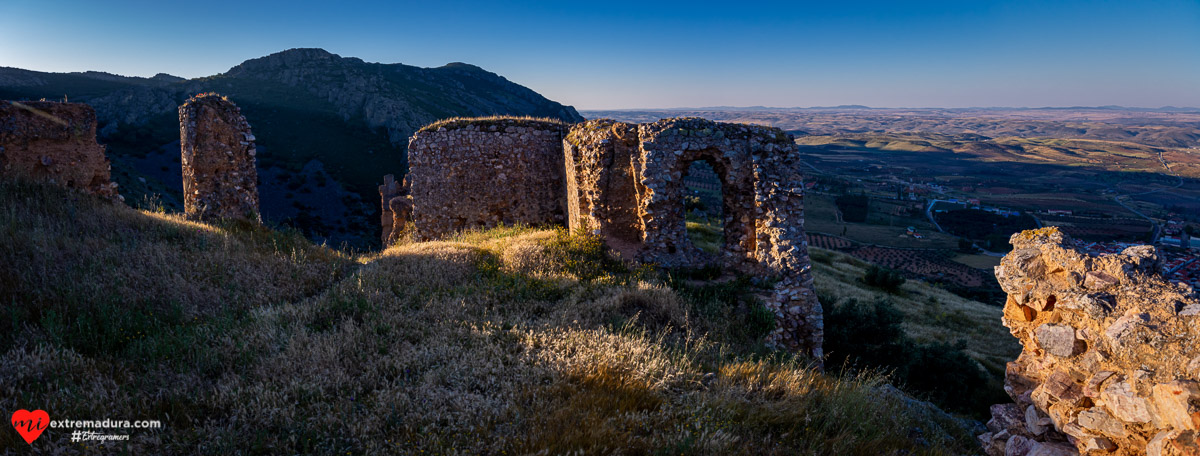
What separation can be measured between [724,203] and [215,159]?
10924 millimetres

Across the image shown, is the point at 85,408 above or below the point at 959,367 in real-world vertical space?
above

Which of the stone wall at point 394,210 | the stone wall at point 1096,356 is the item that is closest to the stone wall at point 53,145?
the stone wall at point 394,210

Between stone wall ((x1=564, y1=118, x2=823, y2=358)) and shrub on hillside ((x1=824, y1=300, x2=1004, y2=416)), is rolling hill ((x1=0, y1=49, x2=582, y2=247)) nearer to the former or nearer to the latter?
stone wall ((x1=564, y1=118, x2=823, y2=358))

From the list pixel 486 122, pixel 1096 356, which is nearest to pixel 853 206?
pixel 486 122

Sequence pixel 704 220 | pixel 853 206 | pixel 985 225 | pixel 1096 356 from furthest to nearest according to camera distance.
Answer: pixel 853 206
pixel 985 225
pixel 704 220
pixel 1096 356

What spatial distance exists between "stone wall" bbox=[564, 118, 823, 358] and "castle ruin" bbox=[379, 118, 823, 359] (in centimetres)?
2

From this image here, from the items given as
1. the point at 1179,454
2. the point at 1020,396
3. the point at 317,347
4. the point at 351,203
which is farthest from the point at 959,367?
the point at 351,203

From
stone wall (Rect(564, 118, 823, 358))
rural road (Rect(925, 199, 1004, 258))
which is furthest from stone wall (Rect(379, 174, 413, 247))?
rural road (Rect(925, 199, 1004, 258))

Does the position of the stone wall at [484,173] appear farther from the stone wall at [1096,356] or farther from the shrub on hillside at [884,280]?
the shrub on hillside at [884,280]

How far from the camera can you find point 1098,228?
66.9 meters

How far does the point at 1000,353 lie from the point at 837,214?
72.7 meters

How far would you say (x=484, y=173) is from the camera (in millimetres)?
12445

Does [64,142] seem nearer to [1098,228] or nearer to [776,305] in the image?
[776,305]

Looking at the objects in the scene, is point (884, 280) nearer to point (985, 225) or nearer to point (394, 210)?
point (394, 210)
